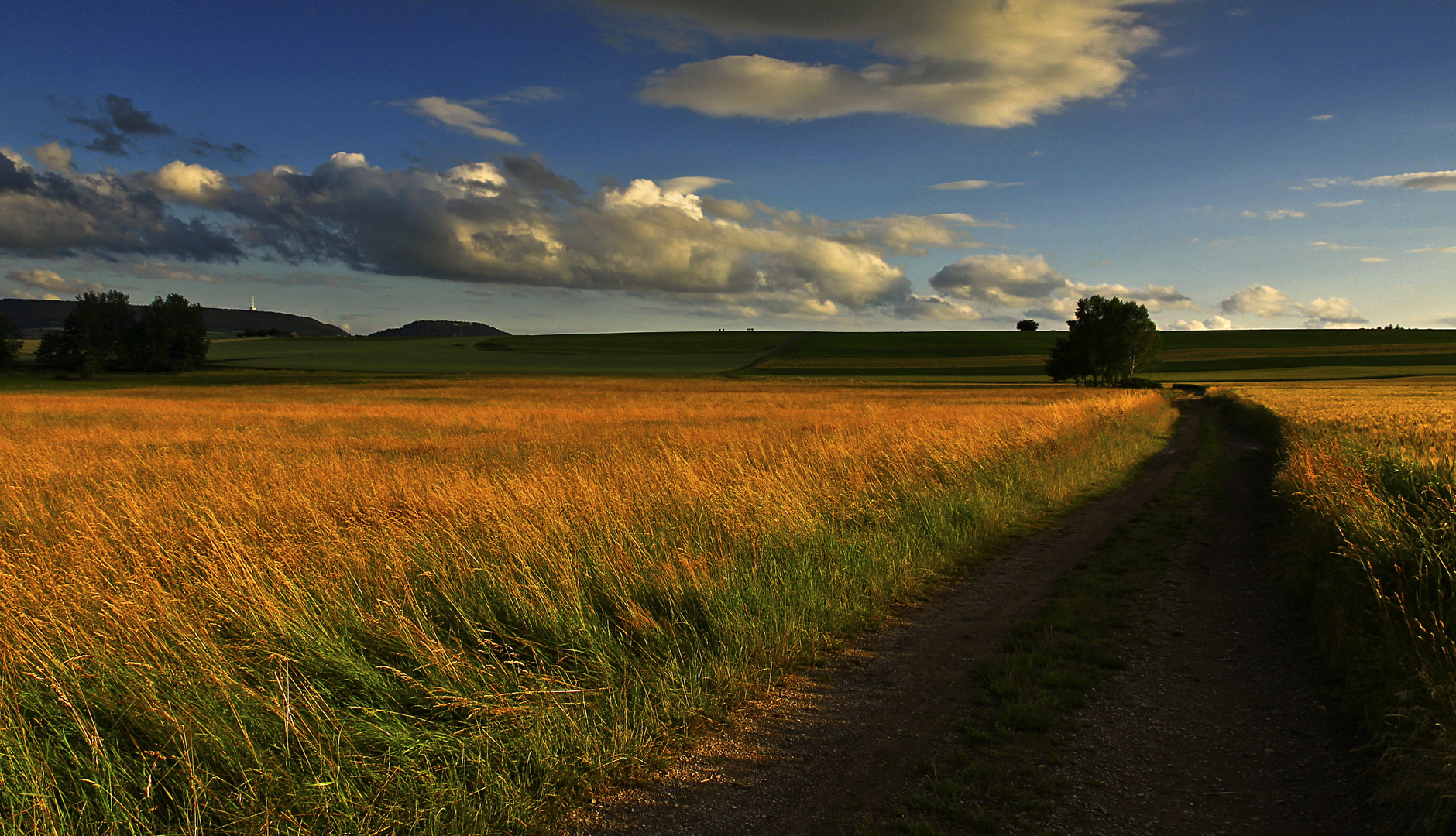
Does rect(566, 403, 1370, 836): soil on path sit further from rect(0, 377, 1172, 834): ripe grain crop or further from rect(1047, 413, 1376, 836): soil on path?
rect(0, 377, 1172, 834): ripe grain crop

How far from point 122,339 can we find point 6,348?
13.2 meters

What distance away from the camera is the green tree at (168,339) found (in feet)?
327

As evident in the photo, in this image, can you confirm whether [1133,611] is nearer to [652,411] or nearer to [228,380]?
[652,411]

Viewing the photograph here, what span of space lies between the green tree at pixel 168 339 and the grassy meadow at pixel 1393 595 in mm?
123131

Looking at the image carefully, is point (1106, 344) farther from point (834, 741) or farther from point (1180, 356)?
point (834, 741)

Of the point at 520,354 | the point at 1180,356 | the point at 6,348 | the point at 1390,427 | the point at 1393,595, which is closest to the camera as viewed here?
the point at 1393,595

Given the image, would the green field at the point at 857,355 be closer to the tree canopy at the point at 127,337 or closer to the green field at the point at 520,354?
the green field at the point at 520,354

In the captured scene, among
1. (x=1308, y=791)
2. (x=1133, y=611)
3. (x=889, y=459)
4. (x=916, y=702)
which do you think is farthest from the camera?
(x=889, y=459)

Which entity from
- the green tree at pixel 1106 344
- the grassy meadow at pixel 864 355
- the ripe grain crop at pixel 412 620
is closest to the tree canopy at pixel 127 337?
the grassy meadow at pixel 864 355

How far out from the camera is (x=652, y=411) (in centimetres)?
3591

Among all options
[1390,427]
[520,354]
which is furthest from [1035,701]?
[520,354]

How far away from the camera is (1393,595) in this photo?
603 cm

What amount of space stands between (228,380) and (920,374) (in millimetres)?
85829

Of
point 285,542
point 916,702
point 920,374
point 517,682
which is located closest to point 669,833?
point 517,682
